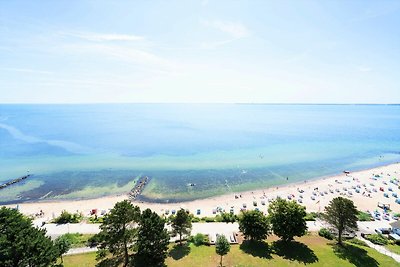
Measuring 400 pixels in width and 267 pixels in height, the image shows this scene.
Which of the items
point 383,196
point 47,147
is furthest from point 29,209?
point 383,196

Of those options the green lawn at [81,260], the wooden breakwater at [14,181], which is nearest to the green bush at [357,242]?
the green lawn at [81,260]

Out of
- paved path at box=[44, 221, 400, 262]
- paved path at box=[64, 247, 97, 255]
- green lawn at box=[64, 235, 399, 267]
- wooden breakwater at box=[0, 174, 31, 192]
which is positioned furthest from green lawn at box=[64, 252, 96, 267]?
wooden breakwater at box=[0, 174, 31, 192]

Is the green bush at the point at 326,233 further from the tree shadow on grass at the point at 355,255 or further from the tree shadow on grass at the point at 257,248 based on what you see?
the tree shadow on grass at the point at 257,248

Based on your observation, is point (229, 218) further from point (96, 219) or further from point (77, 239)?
point (77, 239)

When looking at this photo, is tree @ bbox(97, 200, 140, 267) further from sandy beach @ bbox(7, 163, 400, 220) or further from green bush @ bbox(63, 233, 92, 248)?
sandy beach @ bbox(7, 163, 400, 220)

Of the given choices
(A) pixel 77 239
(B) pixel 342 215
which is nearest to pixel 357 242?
(B) pixel 342 215

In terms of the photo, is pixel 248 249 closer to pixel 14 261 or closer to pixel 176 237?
pixel 176 237
